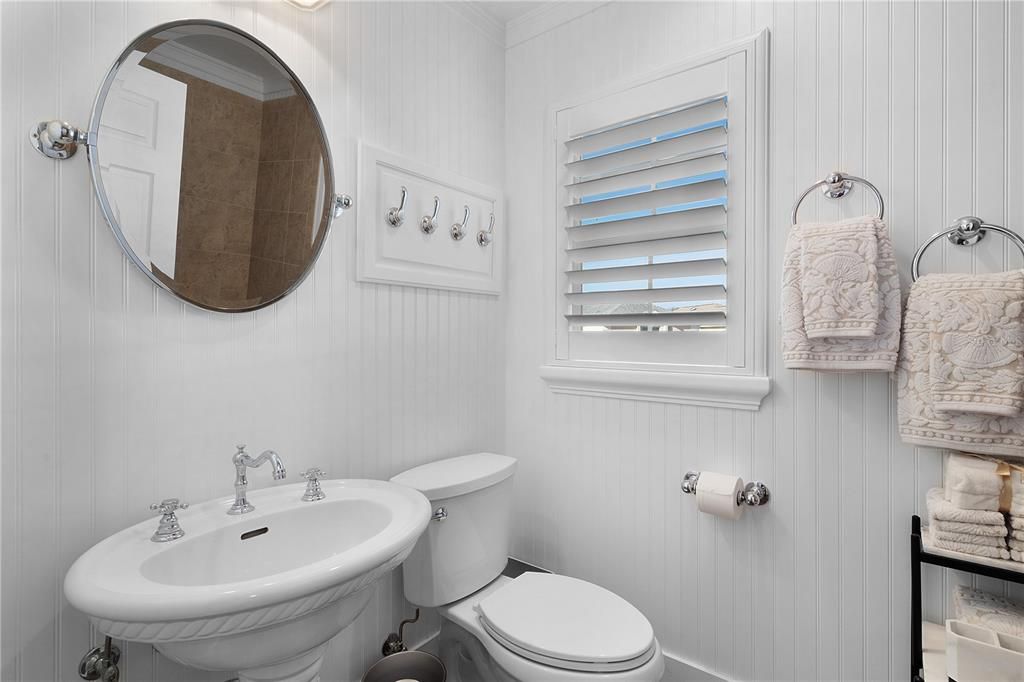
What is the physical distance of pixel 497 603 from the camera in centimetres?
136

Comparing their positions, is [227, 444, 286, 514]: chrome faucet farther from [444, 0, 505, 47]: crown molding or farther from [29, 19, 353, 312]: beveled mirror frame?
[444, 0, 505, 47]: crown molding

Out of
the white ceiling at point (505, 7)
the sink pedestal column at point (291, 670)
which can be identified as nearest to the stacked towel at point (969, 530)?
the sink pedestal column at point (291, 670)

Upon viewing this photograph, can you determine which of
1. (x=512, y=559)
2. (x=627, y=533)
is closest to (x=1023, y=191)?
(x=627, y=533)

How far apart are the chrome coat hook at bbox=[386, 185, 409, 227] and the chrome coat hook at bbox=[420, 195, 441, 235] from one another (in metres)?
0.07

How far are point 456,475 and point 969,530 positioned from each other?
118cm

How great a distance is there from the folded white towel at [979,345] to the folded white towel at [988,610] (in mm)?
406

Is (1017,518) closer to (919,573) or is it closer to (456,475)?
(919,573)

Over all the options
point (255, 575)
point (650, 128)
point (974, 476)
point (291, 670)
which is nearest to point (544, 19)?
point (650, 128)

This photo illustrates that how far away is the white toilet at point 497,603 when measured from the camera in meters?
1.17

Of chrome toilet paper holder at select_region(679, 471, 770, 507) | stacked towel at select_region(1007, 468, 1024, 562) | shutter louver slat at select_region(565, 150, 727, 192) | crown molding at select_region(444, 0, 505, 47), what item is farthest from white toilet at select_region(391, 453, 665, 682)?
crown molding at select_region(444, 0, 505, 47)

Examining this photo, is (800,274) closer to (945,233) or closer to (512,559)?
(945,233)

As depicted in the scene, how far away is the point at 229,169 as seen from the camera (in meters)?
1.19

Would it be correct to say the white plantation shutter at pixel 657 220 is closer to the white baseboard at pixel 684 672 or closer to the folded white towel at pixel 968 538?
the folded white towel at pixel 968 538

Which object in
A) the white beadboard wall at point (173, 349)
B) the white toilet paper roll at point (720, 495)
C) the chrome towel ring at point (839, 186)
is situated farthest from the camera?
the white toilet paper roll at point (720, 495)
